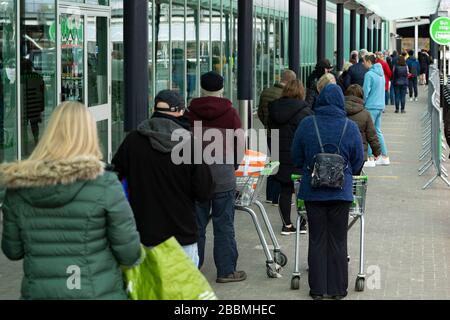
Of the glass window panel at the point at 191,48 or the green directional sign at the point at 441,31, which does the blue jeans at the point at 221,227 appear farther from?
the green directional sign at the point at 441,31

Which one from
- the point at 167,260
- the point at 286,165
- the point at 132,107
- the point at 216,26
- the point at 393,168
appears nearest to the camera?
the point at 167,260

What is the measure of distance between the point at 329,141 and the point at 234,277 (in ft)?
5.18

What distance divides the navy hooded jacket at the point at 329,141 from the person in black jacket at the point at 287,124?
283 centimetres

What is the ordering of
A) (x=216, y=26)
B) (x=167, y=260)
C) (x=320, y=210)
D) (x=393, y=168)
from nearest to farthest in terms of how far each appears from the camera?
(x=167, y=260) < (x=320, y=210) < (x=393, y=168) < (x=216, y=26)

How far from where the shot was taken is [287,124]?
37.3ft

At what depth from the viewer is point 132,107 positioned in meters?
8.88

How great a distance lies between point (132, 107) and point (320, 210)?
6.06 ft

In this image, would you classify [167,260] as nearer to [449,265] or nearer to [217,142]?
[217,142]

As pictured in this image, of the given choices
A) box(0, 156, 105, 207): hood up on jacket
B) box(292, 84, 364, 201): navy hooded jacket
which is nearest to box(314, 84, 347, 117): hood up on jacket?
box(292, 84, 364, 201): navy hooded jacket

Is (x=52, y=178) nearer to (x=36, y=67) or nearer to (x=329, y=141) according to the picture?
(x=329, y=141)

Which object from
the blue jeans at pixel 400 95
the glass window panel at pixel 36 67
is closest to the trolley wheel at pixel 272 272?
the glass window panel at pixel 36 67

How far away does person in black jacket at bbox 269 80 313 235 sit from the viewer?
36.9 ft

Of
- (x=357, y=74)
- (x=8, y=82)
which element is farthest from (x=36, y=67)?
(x=357, y=74)

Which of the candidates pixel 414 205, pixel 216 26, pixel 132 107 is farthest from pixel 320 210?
pixel 216 26
